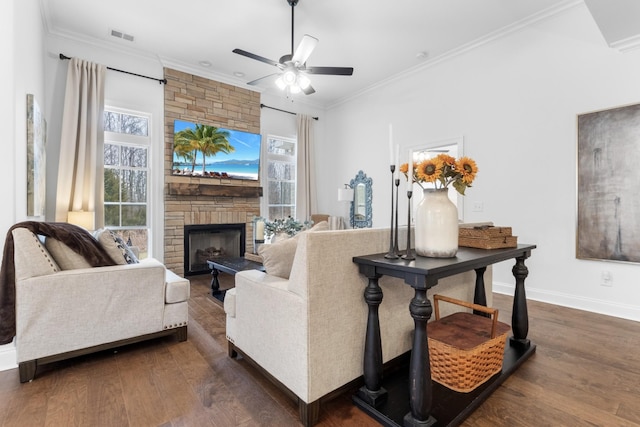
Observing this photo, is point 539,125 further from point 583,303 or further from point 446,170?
point 446,170

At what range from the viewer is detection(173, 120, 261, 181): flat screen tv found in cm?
471

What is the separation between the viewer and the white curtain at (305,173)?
612 cm

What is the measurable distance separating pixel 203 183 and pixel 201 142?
634 mm

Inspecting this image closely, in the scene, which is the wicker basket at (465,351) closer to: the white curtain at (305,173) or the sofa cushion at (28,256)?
the sofa cushion at (28,256)

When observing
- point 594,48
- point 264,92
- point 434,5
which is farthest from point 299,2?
point 594,48

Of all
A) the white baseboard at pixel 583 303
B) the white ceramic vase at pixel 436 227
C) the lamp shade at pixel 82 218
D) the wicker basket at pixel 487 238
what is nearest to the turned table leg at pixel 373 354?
the white ceramic vase at pixel 436 227

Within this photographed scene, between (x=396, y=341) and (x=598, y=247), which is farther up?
(x=598, y=247)

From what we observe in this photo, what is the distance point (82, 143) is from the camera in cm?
388

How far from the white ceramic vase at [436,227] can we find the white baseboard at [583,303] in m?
2.61

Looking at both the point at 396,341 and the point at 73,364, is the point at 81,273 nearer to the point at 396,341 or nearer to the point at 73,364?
the point at 73,364

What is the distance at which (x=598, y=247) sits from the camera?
3.12 meters

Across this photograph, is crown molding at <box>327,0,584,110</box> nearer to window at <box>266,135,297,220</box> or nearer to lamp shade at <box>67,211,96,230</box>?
window at <box>266,135,297,220</box>

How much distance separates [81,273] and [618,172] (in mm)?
4601

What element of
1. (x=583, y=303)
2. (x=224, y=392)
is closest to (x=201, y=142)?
(x=224, y=392)
